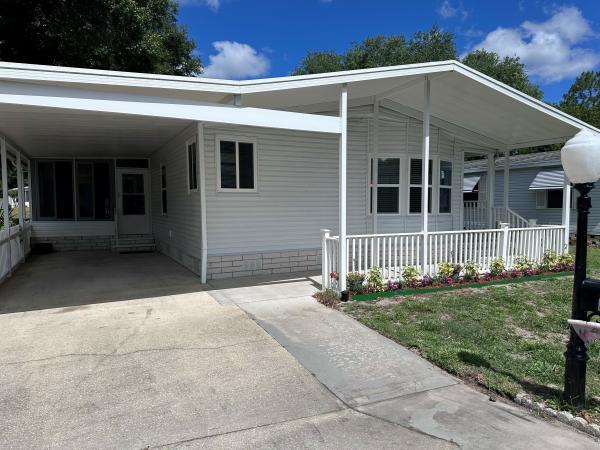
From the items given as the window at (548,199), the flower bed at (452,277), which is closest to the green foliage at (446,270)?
the flower bed at (452,277)

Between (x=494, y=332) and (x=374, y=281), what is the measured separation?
214 centimetres

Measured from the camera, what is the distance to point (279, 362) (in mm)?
3998

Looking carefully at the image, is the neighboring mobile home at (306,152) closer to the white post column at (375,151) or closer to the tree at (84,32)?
the white post column at (375,151)

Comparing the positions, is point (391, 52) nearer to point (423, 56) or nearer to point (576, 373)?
point (423, 56)

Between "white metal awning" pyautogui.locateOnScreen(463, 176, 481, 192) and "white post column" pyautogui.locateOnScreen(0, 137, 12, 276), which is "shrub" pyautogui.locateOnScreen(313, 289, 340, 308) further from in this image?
"white metal awning" pyautogui.locateOnScreen(463, 176, 481, 192)

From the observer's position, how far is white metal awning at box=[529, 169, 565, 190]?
16.5 m

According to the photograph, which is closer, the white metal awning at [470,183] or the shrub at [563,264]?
the shrub at [563,264]

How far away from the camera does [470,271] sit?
766cm

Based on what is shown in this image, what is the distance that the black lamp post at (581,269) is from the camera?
121 inches

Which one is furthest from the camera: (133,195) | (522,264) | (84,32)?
(84,32)

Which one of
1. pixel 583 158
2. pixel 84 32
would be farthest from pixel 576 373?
pixel 84 32

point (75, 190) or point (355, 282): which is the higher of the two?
point (75, 190)

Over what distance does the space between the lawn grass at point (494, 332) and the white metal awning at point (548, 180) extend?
1097cm

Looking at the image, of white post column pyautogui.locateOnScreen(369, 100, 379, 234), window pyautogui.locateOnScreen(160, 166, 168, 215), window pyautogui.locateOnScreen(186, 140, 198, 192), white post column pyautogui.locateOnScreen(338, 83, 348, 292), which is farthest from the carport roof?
window pyautogui.locateOnScreen(160, 166, 168, 215)
